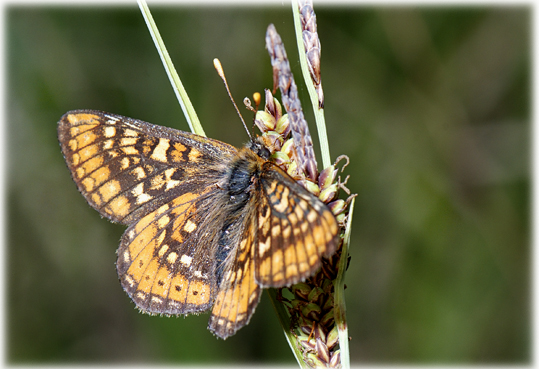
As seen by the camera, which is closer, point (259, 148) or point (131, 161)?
point (259, 148)

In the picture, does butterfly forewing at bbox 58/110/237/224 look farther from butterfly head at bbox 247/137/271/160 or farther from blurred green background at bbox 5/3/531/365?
blurred green background at bbox 5/3/531/365

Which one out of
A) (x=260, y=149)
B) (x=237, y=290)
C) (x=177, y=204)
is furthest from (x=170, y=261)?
(x=260, y=149)

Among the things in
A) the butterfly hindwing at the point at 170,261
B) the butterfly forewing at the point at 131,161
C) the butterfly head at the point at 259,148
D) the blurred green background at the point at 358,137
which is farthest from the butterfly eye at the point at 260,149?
the blurred green background at the point at 358,137

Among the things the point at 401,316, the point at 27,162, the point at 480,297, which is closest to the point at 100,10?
the point at 27,162

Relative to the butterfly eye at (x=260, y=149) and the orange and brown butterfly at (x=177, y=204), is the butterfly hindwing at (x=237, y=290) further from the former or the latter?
the butterfly eye at (x=260, y=149)

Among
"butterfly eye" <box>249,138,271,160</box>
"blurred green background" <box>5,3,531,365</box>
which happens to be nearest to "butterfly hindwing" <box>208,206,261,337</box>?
"butterfly eye" <box>249,138,271,160</box>

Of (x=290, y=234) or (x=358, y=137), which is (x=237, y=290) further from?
(x=358, y=137)

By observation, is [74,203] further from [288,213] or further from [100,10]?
[288,213]
